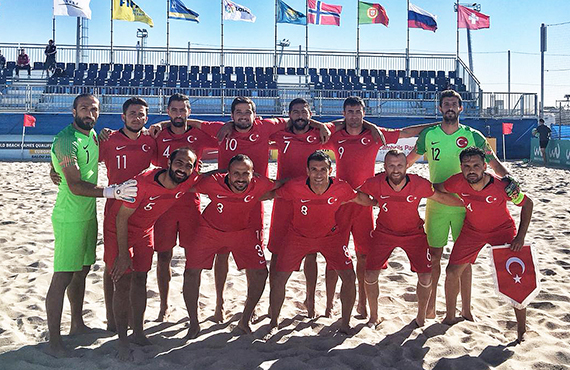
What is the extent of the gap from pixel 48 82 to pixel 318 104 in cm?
1144

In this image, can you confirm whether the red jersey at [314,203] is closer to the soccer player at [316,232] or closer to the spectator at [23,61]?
the soccer player at [316,232]

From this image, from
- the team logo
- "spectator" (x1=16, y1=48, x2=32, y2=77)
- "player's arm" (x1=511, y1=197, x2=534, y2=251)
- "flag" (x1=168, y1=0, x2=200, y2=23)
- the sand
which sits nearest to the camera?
the sand

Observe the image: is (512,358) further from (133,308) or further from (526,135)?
(526,135)

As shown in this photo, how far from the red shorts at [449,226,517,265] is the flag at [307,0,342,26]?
65.8 feet

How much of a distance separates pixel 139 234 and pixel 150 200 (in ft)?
0.94

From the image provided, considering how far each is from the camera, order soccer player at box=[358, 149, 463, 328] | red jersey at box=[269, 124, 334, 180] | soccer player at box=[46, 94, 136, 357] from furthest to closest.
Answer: red jersey at box=[269, 124, 334, 180]
soccer player at box=[358, 149, 463, 328]
soccer player at box=[46, 94, 136, 357]

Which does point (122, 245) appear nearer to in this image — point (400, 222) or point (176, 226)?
point (176, 226)

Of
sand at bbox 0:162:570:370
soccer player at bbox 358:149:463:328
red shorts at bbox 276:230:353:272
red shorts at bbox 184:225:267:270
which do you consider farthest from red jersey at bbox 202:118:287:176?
sand at bbox 0:162:570:370

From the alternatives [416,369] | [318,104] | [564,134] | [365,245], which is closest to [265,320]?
[365,245]

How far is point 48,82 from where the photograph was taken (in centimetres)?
1967

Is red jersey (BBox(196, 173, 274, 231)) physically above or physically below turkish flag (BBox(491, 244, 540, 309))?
above

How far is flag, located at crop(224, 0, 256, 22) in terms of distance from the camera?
21984 mm

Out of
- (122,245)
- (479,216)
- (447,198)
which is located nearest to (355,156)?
(447,198)

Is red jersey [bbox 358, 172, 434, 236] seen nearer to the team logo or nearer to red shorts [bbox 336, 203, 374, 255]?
red shorts [bbox 336, 203, 374, 255]
